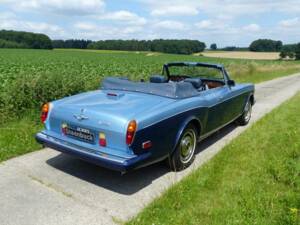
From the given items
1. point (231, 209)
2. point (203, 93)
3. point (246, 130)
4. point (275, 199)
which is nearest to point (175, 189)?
point (231, 209)

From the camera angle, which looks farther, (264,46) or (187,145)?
(264,46)

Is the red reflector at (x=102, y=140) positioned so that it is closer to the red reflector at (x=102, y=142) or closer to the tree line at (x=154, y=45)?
the red reflector at (x=102, y=142)

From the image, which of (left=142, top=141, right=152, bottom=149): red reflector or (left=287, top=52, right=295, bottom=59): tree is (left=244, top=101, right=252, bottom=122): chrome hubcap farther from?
(left=287, top=52, right=295, bottom=59): tree

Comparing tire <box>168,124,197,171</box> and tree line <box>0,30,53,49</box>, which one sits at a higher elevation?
tree line <box>0,30,53,49</box>

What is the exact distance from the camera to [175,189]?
12.2ft

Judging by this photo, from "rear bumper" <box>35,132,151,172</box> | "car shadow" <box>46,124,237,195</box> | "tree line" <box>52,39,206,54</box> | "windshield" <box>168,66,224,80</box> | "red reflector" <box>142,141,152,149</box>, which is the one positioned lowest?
"car shadow" <box>46,124,237,195</box>

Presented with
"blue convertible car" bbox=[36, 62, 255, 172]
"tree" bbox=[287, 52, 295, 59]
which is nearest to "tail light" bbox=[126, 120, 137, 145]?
"blue convertible car" bbox=[36, 62, 255, 172]

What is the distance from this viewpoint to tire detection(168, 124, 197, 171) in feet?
14.2

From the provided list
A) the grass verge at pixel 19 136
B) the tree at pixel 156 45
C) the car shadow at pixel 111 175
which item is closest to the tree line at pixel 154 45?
the tree at pixel 156 45

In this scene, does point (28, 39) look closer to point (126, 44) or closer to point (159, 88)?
point (126, 44)

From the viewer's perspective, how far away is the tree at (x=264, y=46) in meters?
107

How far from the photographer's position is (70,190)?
3.74m

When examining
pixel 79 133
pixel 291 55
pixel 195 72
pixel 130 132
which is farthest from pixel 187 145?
pixel 291 55

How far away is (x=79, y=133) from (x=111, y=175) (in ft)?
2.61
